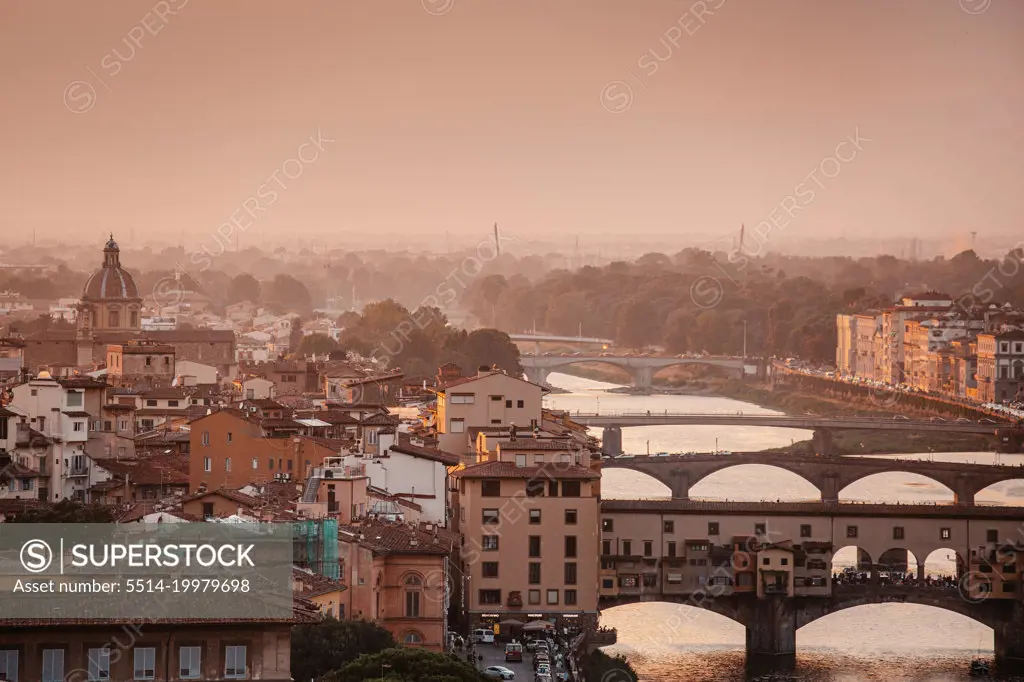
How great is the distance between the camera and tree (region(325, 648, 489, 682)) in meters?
13.4

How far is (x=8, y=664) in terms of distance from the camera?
11.6 metres

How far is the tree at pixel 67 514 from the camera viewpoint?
17766 mm

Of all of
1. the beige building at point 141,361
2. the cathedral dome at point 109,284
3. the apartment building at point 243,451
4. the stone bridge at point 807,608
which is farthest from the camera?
the cathedral dome at point 109,284

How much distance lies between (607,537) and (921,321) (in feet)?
122

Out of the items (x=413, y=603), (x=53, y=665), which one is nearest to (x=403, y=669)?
(x=53, y=665)

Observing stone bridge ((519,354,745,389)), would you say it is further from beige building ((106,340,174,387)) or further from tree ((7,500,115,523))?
tree ((7,500,115,523))

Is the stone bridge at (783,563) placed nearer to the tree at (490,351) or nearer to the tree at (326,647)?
the tree at (326,647)

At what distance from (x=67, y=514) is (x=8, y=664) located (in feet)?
22.9

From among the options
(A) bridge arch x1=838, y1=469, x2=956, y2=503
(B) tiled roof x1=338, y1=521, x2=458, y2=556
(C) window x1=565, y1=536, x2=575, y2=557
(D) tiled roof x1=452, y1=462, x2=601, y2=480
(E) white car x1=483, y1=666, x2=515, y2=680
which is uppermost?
(D) tiled roof x1=452, y1=462, x2=601, y2=480

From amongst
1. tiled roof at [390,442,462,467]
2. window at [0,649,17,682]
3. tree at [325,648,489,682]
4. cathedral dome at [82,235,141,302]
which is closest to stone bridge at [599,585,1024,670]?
tiled roof at [390,442,462,467]

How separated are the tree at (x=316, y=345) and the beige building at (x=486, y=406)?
29.6m

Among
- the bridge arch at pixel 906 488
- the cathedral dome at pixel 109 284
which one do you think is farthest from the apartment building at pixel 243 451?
the cathedral dome at pixel 109 284

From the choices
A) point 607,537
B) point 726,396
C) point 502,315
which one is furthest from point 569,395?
point 502,315

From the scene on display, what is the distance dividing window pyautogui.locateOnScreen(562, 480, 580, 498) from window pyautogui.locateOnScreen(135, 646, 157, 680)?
28.5 feet
